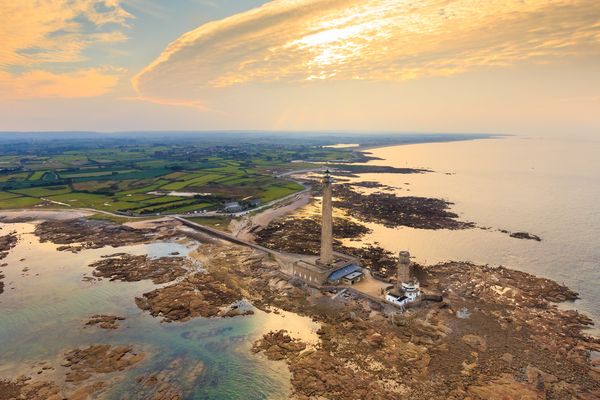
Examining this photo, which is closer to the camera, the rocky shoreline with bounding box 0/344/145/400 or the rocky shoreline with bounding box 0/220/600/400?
the rocky shoreline with bounding box 0/344/145/400

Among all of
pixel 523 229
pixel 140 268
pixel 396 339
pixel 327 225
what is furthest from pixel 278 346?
pixel 523 229

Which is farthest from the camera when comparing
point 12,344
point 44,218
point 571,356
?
point 44,218

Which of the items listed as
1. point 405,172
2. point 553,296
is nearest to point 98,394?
point 553,296

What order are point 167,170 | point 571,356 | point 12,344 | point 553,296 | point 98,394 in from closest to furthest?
point 98,394 < point 571,356 < point 12,344 < point 553,296 < point 167,170

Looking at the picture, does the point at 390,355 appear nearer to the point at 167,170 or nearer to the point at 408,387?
the point at 408,387

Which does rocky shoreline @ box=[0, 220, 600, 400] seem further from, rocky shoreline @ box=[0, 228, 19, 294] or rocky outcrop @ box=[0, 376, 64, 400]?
rocky shoreline @ box=[0, 228, 19, 294]

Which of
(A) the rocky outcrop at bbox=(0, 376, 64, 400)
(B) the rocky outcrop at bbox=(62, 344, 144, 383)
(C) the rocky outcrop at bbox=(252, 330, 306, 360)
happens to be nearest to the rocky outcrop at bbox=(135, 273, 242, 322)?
(B) the rocky outcrop at bbox=(62, 344, 144, 383)
